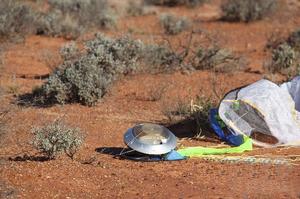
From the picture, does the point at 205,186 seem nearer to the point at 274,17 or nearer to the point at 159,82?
the point at 159,82

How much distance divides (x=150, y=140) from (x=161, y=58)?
226 inches

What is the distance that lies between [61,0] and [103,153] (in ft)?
39.2

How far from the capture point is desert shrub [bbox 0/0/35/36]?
1534 cm

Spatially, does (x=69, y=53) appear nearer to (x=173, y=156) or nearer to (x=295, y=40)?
(x=173, y=156)

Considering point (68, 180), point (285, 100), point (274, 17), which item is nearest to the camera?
point (68, 180)

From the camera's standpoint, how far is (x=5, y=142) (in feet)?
26.3

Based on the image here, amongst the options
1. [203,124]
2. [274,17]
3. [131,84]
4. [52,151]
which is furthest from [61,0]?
[52,151]

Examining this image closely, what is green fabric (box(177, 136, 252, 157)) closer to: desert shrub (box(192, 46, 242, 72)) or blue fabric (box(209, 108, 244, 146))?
blue fabric (box(209, 108, 244, 146))

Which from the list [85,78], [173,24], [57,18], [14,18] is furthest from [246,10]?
[85,78]

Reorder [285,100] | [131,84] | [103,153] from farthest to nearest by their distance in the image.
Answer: [131,84] → [285,100] → [103,153]

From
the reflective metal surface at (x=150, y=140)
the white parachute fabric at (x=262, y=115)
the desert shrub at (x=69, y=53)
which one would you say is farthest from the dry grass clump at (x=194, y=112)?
the desert shrub at (x=69, y=53)

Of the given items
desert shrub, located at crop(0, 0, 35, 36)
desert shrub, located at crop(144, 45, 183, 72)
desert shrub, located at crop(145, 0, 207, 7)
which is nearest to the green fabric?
desert shrub, located at crop(144, 45, 183, 72)

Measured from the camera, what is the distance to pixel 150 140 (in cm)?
749

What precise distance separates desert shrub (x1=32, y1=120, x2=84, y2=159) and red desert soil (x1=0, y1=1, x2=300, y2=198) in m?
0.13
